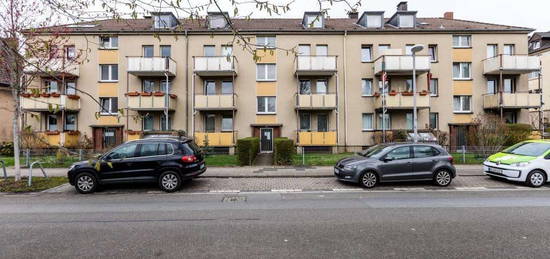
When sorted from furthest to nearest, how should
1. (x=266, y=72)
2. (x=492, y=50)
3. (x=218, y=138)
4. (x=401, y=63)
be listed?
(x=492, y=50)
(x=266, y=72)
(x=401, y=63)
(x=218, y=138)

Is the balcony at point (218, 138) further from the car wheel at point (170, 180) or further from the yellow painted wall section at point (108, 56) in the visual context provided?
the car wheel at point (170, 180)

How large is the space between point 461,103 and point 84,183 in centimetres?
2397

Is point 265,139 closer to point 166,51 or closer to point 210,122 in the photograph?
point 210,122

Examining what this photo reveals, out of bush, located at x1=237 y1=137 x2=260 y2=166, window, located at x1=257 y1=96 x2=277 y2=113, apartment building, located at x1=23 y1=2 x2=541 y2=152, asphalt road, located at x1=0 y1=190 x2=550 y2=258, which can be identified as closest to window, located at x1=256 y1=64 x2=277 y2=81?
apartment building, located at x1=23 y1=2 x2=541 y2=152

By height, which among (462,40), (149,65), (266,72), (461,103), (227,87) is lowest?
(461,103)

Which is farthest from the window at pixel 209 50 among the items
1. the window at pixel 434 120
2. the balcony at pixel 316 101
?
the window at pixel 434 120

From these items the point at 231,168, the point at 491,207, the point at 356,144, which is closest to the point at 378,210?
the point at 491,207

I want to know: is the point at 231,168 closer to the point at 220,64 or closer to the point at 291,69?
the point at 220,64

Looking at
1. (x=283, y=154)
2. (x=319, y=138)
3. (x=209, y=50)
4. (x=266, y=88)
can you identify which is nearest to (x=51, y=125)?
(x=209, y=50)

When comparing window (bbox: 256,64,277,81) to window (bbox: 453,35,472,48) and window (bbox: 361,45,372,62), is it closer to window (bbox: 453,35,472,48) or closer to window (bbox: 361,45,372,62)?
window (bbox: 361,45,372,62)

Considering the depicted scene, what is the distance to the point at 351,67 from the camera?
21.4 metres

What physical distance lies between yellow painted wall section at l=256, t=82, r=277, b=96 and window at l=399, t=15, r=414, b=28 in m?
11.2

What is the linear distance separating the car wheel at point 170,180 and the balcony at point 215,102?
11.7 metres

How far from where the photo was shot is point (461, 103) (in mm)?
21422
